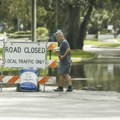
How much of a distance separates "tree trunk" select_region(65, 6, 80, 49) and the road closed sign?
2914cm

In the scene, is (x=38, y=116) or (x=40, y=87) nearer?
(x=38, y=116)

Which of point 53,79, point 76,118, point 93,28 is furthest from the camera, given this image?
point 93,28

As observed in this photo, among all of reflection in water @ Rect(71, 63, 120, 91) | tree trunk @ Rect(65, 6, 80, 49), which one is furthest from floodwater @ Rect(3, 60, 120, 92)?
tree trunk @ Rect(65, 6, 80, 49)

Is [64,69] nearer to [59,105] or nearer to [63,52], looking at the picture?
[63,52]

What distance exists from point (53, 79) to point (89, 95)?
1.50 meters

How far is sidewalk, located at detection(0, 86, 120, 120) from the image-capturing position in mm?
11781

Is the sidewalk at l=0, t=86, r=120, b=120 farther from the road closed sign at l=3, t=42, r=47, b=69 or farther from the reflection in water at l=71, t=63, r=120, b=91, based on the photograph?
the reflection in water at l=71, t=63, r=120, b=91

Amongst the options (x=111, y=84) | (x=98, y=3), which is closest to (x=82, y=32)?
(x=98, y=3)

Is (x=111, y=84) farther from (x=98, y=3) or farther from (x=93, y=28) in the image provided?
(x=93, y=28)

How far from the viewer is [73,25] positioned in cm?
4706

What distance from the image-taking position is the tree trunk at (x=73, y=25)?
46.5m

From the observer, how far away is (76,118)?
11.4 meters

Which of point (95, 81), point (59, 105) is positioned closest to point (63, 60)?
point (59, 105)

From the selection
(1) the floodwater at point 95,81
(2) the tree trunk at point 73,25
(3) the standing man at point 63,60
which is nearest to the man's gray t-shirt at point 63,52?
(3) the standing man at point 63,60
